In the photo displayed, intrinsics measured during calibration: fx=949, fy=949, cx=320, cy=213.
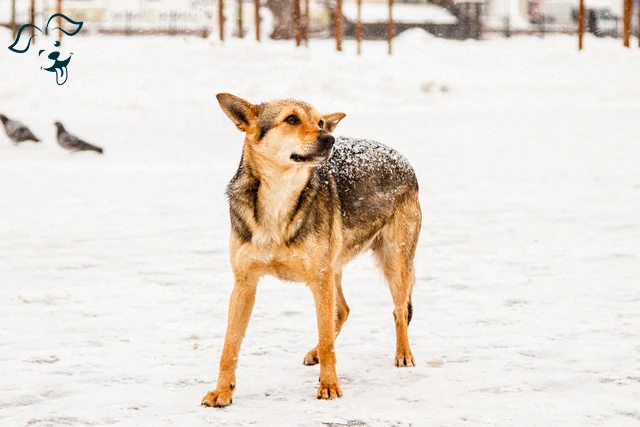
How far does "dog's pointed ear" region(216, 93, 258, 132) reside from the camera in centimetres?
524

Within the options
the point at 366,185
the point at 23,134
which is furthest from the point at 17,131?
the point at 366,185

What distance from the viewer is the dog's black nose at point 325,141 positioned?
197 inches

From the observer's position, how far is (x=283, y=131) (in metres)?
5.13

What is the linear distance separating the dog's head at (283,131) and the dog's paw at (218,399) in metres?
Answer: 1.26

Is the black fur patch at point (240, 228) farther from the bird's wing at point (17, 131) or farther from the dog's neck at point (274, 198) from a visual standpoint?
the bird's wing at point (17, 131)

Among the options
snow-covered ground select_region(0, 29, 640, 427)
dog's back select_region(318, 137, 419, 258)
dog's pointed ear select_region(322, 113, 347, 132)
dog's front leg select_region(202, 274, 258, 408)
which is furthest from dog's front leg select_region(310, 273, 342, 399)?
dog's pointed ear select_region(322, 113, 347, 132)

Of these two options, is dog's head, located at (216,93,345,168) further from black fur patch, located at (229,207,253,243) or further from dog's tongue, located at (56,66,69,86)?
dog's tongue, located at (56,66,69,86)

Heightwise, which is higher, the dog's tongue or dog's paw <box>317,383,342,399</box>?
the dog's tongue

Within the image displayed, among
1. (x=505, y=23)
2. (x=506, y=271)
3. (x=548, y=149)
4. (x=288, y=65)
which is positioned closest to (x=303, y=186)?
(x=506, y=271)

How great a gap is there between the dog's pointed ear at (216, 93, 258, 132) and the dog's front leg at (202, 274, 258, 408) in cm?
85

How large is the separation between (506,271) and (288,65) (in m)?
15.8

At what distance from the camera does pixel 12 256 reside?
9.07 metres

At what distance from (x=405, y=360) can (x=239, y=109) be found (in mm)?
1870

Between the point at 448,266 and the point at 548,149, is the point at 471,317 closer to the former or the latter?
the point at 448,266
